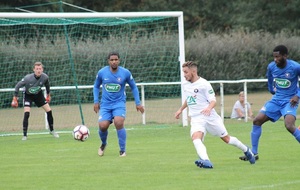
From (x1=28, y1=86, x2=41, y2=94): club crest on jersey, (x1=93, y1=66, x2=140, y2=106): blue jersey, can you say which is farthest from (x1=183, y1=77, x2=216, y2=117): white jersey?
(x1=28, y1=86, x2=41, y2=94): club crest on jersey

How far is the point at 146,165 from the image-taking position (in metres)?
13.2

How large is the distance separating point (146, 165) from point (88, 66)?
1622 centimetres

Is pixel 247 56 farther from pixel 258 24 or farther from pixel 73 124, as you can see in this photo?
pixel 73 124

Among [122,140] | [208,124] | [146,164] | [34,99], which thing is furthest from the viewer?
[34,99]

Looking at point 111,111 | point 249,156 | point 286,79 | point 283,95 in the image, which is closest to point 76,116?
point 111,111

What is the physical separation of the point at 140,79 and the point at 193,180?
1757 centimetres

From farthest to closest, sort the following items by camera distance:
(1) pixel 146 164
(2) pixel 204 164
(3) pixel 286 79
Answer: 1. (3) pixel 286 79
2. (1) pixel 146 164
3. (2) pixel 204 164

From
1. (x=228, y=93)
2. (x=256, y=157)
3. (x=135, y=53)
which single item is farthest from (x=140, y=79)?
(x=256, y=157)

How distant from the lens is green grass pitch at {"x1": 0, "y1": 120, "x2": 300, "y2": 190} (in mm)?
10922

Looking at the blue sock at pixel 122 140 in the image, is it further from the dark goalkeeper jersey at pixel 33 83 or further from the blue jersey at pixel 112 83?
the dark goalkeeper jersey at pixel 33 83

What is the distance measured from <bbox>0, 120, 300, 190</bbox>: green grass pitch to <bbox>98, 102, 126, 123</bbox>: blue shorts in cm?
73

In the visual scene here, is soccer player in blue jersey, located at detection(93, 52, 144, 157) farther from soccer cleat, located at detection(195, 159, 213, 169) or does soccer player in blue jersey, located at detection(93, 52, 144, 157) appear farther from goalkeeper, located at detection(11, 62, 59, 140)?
goalkeeper, located at detection(11, 62, 59, 140)

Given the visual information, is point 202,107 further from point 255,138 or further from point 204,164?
point 255,138

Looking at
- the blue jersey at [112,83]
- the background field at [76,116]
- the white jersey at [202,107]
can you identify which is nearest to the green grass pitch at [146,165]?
the white jersey at [202,107]
